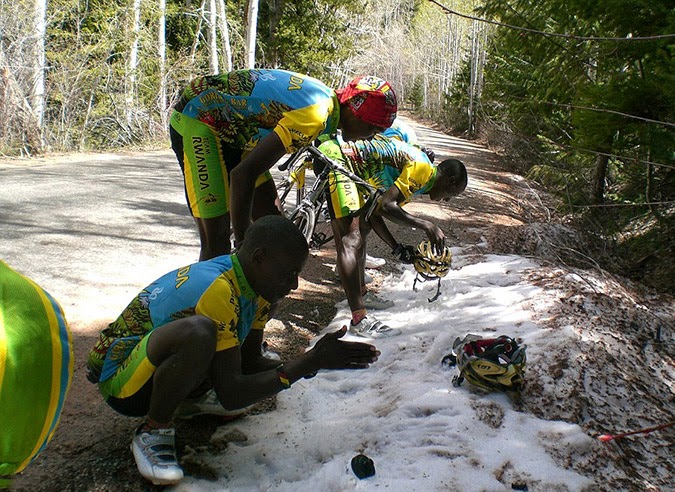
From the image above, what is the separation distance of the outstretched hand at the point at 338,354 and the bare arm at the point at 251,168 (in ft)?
3.10

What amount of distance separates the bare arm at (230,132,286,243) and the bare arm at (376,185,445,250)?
1384 millimetres

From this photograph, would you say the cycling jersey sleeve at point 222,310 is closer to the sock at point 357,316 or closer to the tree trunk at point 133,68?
the sock at point 357,316

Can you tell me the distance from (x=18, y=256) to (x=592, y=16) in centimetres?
509

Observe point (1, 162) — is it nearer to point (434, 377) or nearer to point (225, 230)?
point (225, 230)

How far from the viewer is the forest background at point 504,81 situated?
4.69 m

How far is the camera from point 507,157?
59.1 ft

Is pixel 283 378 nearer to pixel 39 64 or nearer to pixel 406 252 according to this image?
pixel 406 252

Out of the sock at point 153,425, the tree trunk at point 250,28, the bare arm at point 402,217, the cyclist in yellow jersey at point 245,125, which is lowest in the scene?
the sock at point 153,425

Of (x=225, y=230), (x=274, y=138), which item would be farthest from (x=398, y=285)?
(x=274, y=138)

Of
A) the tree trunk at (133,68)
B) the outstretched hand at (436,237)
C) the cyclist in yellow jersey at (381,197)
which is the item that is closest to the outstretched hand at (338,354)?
the cyclist in yellow jersey at (381,197)

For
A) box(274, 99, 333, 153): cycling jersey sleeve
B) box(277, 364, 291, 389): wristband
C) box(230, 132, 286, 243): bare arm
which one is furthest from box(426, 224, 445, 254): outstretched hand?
box(277, 364, 291, 389): wristband

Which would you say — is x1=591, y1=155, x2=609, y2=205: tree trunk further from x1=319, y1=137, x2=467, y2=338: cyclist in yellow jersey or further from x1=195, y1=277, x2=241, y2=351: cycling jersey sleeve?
x1=195, y1=277, x2=241, y2=351: cycling jersey sleeve

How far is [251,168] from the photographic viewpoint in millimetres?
2818

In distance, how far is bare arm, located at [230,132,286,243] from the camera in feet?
9.22
